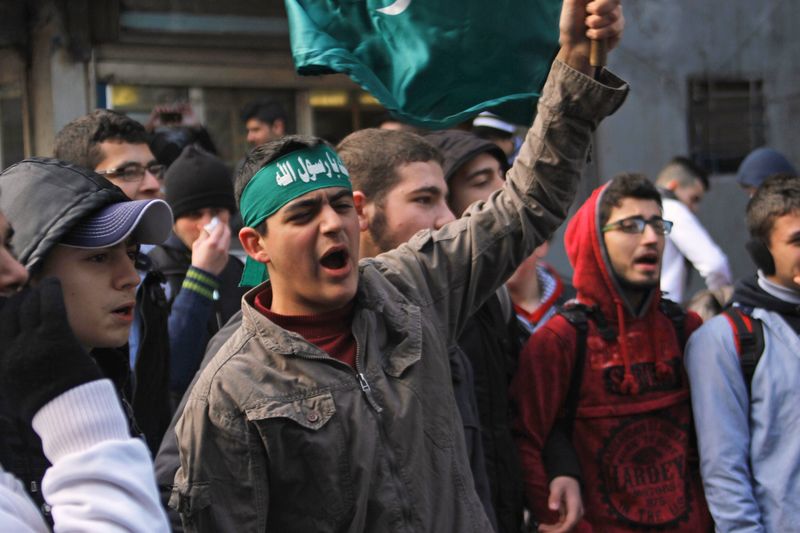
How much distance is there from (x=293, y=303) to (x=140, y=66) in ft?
24.2

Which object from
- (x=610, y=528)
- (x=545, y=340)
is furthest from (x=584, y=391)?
(x=610, y=528)

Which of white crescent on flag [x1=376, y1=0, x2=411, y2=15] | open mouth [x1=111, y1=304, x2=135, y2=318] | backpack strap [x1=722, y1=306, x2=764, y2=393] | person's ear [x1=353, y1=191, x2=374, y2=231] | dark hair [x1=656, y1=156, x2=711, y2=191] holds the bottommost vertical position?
backpack strap [x1=722, y1=306, x2=764, y2=393]

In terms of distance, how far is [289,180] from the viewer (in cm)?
288

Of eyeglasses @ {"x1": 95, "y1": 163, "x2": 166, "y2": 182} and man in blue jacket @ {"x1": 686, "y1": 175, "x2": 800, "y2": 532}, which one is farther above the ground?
eyeglasses @ {"x1": 95, "y1": 163, "x2": 166, "y2": 182}

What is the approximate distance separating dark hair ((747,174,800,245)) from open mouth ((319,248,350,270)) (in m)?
2.30

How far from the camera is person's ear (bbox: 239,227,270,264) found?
299 cm

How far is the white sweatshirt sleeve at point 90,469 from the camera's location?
1833 mm

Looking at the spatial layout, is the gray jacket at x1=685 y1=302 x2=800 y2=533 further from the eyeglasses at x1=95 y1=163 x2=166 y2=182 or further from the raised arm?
the eyeglasses at x1=95 y1=163 x2=166 y2=182

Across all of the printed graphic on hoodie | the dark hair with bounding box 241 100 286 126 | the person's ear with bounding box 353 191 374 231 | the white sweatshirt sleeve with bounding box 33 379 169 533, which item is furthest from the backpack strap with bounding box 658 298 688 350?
the dark hair with bounding box 241 100 286 126

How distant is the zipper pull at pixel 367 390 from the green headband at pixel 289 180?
52 cm

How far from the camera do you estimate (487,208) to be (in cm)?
316

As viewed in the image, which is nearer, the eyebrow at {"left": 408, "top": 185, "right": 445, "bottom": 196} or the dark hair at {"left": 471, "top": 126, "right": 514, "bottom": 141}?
the eyebrow at {"left": 408, "top": 185, "right": 445, "bottom": 196}

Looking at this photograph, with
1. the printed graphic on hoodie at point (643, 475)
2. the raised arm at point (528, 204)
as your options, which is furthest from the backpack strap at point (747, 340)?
the raised arm at point (528, 204)

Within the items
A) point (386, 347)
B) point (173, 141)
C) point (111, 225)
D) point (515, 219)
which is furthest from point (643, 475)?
point (173, 141)
